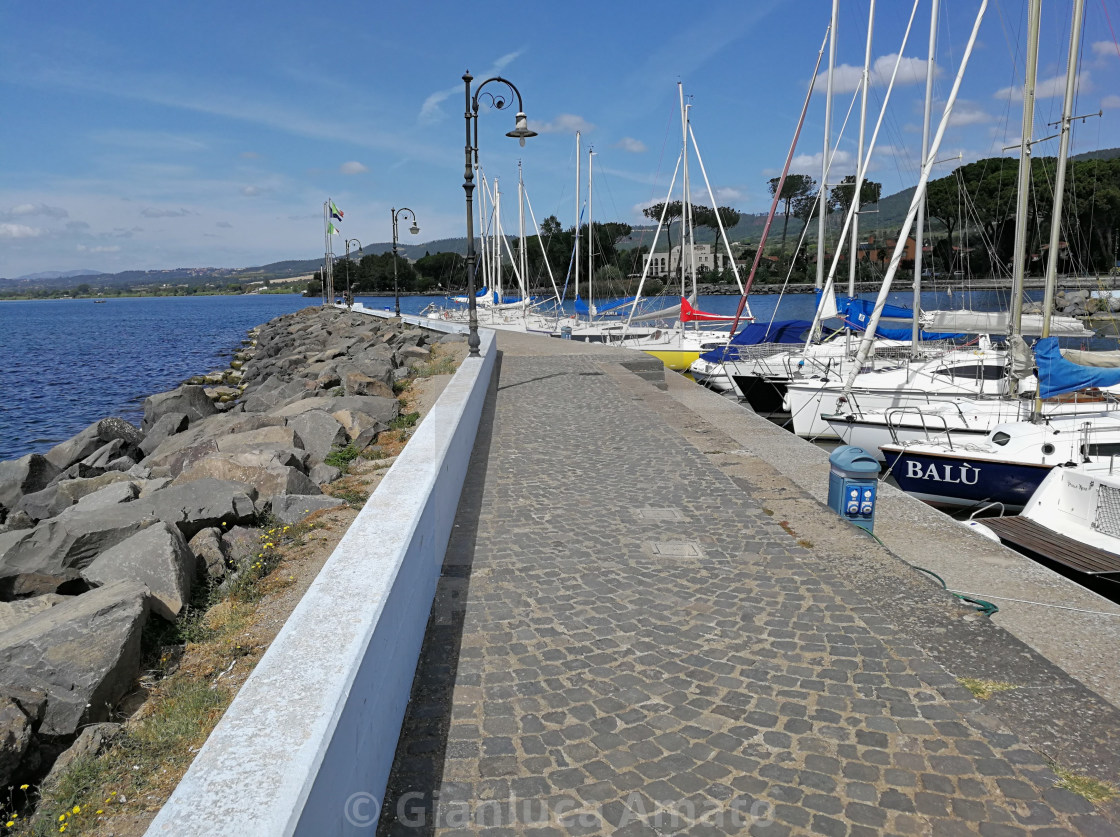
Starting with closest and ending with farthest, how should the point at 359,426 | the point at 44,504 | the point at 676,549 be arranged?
the point at 676,549 → the point at 44,504 → the point at 359,426

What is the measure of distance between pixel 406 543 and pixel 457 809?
135 centimetres

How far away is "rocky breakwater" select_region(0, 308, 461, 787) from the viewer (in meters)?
4.45

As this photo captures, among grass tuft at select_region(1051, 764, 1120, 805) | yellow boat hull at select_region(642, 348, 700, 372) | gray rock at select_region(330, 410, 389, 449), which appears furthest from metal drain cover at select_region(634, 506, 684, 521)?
yellow boat hull at select_region(642, 348, 700, 372)

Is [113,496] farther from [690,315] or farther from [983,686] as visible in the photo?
[690,315]

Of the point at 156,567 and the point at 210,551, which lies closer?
the point at 156,567

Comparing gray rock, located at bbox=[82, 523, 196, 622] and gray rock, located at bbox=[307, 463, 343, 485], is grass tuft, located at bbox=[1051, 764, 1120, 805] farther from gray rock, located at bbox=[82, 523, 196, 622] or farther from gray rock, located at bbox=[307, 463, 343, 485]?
gray rock, located at bbox=[307, 463, 343, 485]

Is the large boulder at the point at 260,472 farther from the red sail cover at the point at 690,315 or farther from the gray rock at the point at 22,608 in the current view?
the red sail cover at the point at 690,315

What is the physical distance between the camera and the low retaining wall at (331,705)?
2129mm

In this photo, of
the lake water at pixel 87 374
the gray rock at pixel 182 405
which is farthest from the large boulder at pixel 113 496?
the lake water at pixel 87 374

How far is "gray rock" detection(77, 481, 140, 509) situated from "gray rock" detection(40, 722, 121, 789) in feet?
16.7

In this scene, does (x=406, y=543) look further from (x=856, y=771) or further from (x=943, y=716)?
(x=943, y=716)

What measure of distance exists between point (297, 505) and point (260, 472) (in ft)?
4.11

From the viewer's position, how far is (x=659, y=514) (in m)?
6.70

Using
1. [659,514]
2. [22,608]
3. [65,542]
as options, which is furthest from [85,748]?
[659,514]
